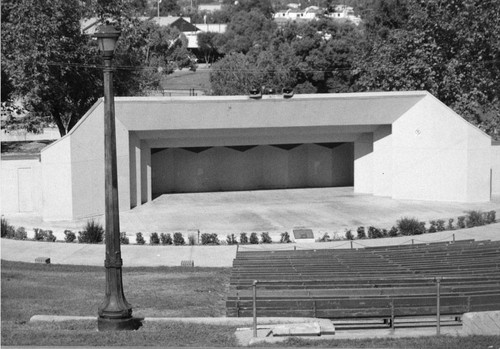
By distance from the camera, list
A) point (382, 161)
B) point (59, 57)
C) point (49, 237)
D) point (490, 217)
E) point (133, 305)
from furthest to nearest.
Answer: point (59, 57) → point (382, 161) → point (490, 217) → point (49, 237) → point (133, 305)

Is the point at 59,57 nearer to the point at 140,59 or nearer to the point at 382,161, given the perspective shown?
the point at 140,59

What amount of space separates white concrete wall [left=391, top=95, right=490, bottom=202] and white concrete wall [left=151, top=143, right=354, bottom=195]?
486cm

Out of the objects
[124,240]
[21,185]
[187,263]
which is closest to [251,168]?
[21,185]

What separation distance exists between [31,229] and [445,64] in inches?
1052

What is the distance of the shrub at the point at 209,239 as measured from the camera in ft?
99.5

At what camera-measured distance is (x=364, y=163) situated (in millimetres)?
42156

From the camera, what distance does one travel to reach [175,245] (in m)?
30.2

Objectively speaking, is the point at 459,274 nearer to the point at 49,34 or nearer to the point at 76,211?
the point at 76,211

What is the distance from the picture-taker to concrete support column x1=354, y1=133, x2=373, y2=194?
41906 mm

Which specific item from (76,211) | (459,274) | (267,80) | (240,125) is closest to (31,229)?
(76,211)

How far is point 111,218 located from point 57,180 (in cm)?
2086

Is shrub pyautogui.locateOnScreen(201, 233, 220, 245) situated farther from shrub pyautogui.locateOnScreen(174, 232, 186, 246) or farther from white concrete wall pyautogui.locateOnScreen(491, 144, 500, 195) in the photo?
white concrete wall pyautogui.locateOnScreen(491, 144, 500, 195)

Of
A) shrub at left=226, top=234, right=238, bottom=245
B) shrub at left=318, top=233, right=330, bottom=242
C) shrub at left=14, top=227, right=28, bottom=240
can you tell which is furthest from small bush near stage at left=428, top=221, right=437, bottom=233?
shrub at left=14, top=227, right=28, bottom=240

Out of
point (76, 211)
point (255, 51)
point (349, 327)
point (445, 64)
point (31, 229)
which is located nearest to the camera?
point (349, 327)
